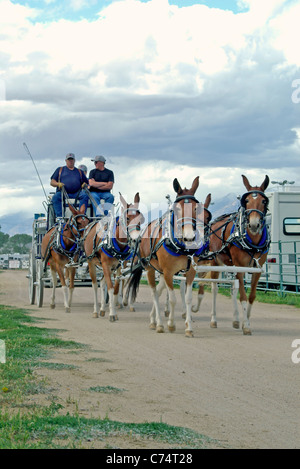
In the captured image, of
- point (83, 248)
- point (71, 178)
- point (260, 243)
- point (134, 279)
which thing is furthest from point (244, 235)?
point (71, 178)

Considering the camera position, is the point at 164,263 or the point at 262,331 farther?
the point at 262,331

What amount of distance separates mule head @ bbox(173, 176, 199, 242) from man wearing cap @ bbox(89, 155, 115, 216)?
19.2 feet

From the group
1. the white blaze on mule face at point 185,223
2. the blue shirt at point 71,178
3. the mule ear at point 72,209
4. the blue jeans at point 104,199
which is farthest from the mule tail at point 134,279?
the blue shirt at point 71,178

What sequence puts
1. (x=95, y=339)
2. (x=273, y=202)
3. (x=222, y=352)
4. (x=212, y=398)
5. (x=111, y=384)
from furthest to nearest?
(x=273, y=202)
(x=95, y=339)
(x=222, y=352)
(x=111, y=384)
(x=212, y=398)

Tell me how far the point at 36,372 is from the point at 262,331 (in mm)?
6426

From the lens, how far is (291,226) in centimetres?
2695

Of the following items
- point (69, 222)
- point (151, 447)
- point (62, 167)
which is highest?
point (62, 167)

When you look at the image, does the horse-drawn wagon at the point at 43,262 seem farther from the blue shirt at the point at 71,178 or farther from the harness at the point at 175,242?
the harness at the point at 175,242

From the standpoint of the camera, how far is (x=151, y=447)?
213 inches

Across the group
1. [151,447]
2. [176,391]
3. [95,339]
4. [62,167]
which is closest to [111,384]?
[176,391]

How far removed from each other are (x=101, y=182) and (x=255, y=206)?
21.2ft

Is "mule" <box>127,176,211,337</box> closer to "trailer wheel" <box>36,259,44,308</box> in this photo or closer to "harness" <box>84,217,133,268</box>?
"harness" <box>84,217,133,268</box>

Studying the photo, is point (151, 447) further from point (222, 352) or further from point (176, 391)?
point (222, 352)

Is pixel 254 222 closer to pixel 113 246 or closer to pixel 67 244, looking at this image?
pixel 113 246
